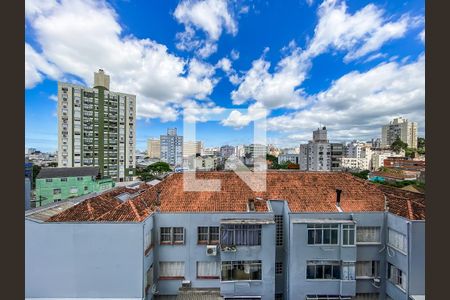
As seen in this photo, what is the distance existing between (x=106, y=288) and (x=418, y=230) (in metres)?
14.5

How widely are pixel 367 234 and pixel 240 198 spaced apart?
281 inches

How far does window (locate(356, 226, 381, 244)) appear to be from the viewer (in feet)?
36.4

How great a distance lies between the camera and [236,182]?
44.1ft

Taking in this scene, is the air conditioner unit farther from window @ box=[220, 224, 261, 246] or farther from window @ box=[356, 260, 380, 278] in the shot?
window @ box=[356, 260, 380, 278]

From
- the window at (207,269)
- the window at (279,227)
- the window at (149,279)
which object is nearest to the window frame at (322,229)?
the window at (279,227)

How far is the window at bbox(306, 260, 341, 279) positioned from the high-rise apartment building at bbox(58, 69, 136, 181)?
164ft

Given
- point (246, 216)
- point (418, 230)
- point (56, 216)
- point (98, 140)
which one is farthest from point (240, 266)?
point (98, 140)

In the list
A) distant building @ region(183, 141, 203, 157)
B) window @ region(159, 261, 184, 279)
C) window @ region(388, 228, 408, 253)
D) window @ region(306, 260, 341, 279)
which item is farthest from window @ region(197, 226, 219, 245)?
distant building @ region(183, 141, 203, 157)

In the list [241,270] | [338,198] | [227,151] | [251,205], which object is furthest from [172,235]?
[227,151]

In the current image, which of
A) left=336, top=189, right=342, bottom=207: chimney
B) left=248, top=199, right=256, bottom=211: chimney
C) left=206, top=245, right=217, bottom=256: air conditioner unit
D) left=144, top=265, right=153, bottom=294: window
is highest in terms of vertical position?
left=336, top=189, right=342, bottom=207: chimney

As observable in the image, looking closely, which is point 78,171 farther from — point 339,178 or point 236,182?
point 339,178

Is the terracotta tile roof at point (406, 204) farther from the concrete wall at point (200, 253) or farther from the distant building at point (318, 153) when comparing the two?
the distant building at point (318, 153)

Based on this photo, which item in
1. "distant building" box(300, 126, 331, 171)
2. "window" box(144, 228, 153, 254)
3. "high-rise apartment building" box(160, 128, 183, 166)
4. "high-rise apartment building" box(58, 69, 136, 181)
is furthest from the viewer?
"high-rise apartment building" box(160, 128, 183, 166)

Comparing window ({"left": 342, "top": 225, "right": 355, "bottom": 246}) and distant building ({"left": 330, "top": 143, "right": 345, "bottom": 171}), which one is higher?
distant building ({"left": 330, "top": 143, "right": 345, "bottom": 171})
